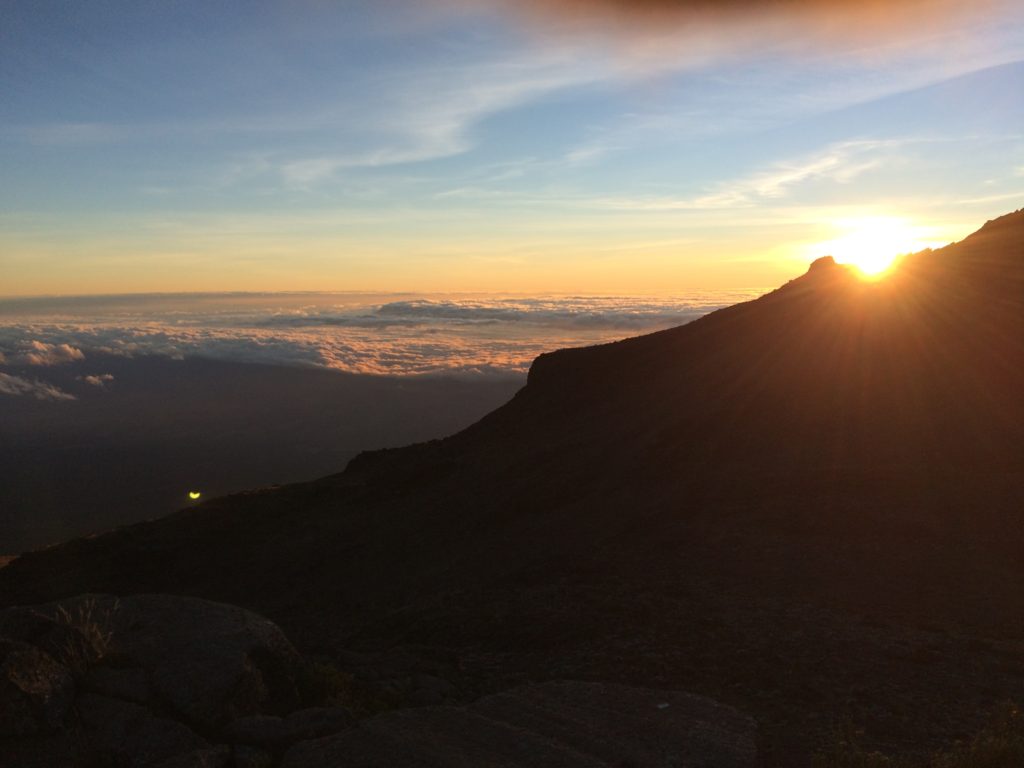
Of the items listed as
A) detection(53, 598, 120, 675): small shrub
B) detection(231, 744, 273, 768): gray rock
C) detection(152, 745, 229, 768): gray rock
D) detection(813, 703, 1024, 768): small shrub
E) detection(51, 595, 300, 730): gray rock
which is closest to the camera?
detection(813, 703, 1024, 768): small shrub

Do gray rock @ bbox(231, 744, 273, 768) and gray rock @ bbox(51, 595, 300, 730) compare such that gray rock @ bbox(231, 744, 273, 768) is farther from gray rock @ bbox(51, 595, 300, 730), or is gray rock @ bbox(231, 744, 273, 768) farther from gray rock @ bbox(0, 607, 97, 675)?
gray rock @ bbox(0, 607, 97, 675)

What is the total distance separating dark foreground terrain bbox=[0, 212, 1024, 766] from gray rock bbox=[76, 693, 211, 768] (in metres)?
2.66

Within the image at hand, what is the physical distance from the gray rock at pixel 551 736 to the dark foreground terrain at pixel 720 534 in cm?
56

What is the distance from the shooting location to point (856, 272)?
104 feet

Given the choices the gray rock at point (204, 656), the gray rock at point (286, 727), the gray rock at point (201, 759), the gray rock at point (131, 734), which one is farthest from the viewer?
the gray rock at point (204, 656)

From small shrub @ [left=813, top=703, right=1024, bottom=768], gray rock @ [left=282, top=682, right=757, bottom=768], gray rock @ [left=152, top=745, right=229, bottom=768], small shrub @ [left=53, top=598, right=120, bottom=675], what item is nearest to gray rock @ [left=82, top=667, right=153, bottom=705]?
small shrub @ [left=53, top=598, right=120, bottom=675]

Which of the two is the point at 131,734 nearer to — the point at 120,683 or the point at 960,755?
the point at 120,683

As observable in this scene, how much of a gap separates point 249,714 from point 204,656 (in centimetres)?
88

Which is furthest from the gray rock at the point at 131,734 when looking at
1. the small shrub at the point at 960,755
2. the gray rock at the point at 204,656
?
the small shrub at the point at 960,755

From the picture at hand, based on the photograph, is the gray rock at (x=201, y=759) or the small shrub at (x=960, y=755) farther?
the gray rock at (x=201, y=759)

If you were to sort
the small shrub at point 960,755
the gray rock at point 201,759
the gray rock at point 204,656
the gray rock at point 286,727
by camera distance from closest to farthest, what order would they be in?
the small shrub at point 960,755 < the gray rock at point 201,759 < the gray rock at point 286,727 < the gray rock at point 204,656

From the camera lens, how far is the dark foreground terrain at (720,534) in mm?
10766

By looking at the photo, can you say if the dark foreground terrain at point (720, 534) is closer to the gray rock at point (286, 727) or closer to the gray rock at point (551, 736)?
the gray rock at point (551, 736)

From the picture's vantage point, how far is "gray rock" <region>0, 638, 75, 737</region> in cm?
794
